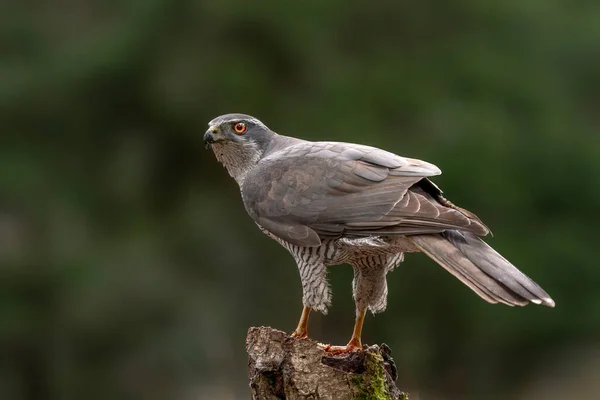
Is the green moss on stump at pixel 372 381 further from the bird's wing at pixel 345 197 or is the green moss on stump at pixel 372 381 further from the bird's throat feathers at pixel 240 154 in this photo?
the bird's throat feathers at pixel 240 154

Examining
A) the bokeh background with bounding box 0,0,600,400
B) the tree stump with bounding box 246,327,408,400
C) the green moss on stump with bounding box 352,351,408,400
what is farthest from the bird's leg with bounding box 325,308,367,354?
the bokeh background with bounding box 0,0,600,400

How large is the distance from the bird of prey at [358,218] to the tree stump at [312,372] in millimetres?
348

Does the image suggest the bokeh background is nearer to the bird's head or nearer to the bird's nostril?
the bird's head

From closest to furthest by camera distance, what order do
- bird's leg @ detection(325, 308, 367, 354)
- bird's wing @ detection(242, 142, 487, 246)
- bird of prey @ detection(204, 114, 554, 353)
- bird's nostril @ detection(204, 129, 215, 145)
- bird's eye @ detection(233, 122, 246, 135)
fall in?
1. bird of prey @ detection(204, 114, 554, 353)
2. bird's wing @ detection(242, 142, 487, 246)
3. bird's leg @ detection(325, 308, 367, 354)
4. bird's nostril @ detection(204, 129, 215, 145)
5. bird's eye @ detection(233, 122, 246, 135)

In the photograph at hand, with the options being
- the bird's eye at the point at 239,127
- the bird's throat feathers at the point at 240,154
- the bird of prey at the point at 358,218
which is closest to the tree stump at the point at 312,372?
the bird of prey at the point at 358,218

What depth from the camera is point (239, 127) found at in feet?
18.8

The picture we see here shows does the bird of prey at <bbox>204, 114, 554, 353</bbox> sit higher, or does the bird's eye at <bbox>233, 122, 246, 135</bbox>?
the bird's eye at <bbox>233, 122, 246, 135</bbox>

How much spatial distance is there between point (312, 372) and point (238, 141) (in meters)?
1.72

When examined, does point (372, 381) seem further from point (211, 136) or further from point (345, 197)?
point (211, 136)

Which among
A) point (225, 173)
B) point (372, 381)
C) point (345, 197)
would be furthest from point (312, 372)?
point (225, 173)

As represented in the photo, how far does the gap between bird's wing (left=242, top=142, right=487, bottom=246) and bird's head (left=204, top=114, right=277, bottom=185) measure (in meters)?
0.28

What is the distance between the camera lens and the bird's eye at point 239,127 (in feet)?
18.8

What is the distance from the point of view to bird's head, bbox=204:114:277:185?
5684 millimetres

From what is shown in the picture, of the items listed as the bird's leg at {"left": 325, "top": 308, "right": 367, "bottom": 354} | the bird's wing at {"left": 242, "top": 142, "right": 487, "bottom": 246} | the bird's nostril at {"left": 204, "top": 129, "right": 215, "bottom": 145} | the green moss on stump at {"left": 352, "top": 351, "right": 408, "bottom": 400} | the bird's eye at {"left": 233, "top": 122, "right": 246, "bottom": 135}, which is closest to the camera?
the green moss on stump at {"left": 352, "top": 351, "right": 408, "bottom": 400}
